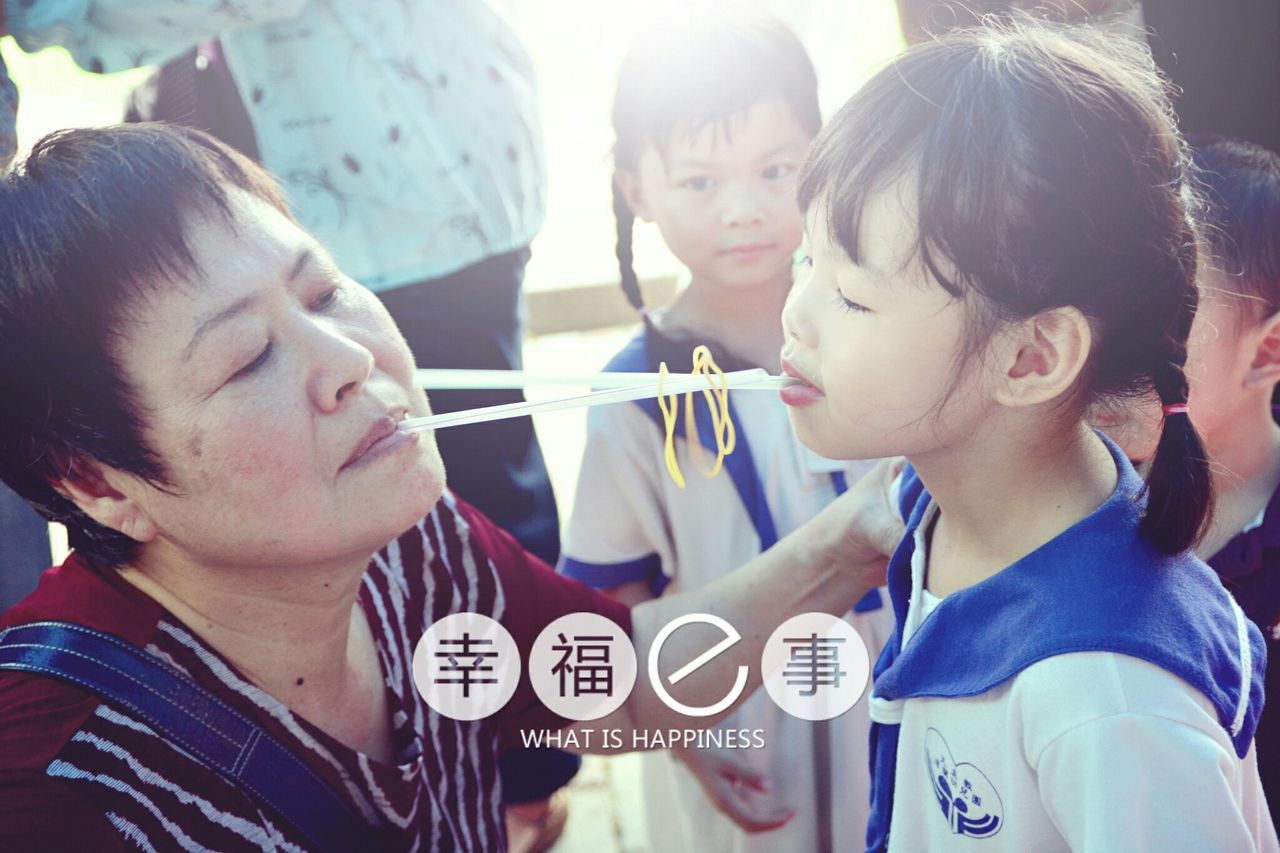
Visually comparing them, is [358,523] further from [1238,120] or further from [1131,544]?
[1238,120]

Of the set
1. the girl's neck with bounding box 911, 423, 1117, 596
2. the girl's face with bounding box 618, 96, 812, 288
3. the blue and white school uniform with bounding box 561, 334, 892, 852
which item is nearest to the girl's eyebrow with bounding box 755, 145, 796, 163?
the girl's face with bounding box 618, 96, 812, 288

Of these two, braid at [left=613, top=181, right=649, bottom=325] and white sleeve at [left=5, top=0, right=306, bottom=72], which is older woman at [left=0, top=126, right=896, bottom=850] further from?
braid at [left=613, top=181, right=649, bottom=325]

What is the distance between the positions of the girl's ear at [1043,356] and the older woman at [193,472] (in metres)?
0.36

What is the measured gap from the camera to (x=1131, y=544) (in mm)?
616

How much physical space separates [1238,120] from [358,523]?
0.86 meters

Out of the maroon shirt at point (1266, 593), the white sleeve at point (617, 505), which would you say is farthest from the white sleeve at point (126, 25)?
the maroon shirt at point (1266, 593)

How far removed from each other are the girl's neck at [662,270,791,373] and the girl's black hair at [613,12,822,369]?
0.02 meters

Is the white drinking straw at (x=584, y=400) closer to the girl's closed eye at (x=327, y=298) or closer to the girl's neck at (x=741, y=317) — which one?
the girl's closed eye at (x=327, y=298)

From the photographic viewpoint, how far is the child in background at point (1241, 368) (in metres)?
0.84

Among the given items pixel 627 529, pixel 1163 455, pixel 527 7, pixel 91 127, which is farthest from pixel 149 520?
pixel 527 7

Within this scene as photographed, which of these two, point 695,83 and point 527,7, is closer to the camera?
point 695,83

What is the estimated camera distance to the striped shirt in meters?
0.61

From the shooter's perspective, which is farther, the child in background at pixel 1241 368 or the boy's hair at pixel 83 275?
the child in background at pixel 1241 368

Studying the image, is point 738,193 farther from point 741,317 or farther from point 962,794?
point 962,794
